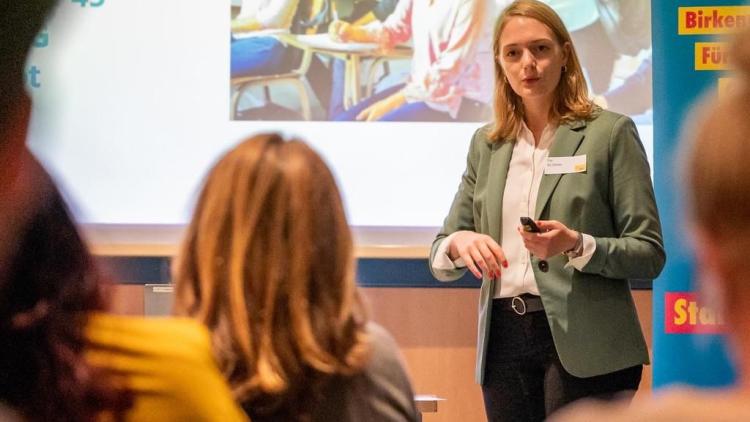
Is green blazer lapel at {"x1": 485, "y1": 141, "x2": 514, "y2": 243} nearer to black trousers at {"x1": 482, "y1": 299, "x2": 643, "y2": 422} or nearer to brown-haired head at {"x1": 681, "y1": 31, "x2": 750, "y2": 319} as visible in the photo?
black trousers at {"x1": 482, "y1": 299, "x2": 643, "y2": 422}

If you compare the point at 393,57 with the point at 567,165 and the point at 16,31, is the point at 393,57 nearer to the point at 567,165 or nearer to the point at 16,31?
the point at 567,165

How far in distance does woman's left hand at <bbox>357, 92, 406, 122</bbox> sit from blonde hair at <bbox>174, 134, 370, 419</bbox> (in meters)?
2.78

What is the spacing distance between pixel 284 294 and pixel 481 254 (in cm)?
123

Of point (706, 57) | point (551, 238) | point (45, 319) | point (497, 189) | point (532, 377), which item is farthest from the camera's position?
point (706, 57)

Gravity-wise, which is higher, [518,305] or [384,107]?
[384,107]

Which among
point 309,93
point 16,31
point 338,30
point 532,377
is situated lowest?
point 532,377

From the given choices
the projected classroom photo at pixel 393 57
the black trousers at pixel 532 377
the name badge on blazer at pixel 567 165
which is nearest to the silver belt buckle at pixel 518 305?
the black trousers at pixel 532 377

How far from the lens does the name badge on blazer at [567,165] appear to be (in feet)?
8.81

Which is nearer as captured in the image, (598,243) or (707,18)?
(598,243)

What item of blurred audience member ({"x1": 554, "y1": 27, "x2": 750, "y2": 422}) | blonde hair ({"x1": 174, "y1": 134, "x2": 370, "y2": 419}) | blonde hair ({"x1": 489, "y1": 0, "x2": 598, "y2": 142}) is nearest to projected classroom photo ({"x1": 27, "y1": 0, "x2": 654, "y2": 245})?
blonde hair ({"x1": 489, "y1": 0, "x2": 598, "y2": 142})

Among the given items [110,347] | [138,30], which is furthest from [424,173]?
[110,347]

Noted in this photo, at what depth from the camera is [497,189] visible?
2.78m

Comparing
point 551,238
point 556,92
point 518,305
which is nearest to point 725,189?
point 551,238

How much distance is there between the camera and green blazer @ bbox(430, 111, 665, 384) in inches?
102
